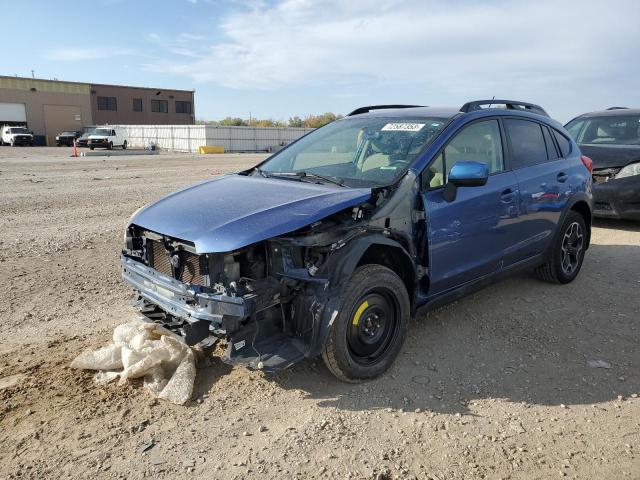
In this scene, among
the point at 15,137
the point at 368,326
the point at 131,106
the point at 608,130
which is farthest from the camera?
the point at 131,106

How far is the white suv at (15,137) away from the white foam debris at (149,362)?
152 feet

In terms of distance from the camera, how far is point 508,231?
15.1ft

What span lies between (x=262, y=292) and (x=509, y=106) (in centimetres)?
338

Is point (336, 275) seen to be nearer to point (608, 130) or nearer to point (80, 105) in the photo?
point (608, 130)

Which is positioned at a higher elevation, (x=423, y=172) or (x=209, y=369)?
(x=423, y=172)

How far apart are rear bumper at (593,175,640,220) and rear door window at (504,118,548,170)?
3.60 m

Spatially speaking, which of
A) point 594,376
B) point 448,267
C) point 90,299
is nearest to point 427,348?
point 448,267

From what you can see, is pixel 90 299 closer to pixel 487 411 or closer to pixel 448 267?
pixel 448 267

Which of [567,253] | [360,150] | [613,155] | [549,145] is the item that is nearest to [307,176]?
[360,150]

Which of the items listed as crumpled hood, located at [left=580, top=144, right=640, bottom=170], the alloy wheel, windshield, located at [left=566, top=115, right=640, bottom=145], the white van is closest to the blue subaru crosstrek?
the alloy wheel

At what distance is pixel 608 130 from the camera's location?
30.6ft

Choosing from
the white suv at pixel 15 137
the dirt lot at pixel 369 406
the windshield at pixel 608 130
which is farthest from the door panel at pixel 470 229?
the white suv at pixel 15 137

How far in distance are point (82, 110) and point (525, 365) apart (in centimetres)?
6375

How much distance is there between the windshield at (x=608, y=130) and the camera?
8945 mm
